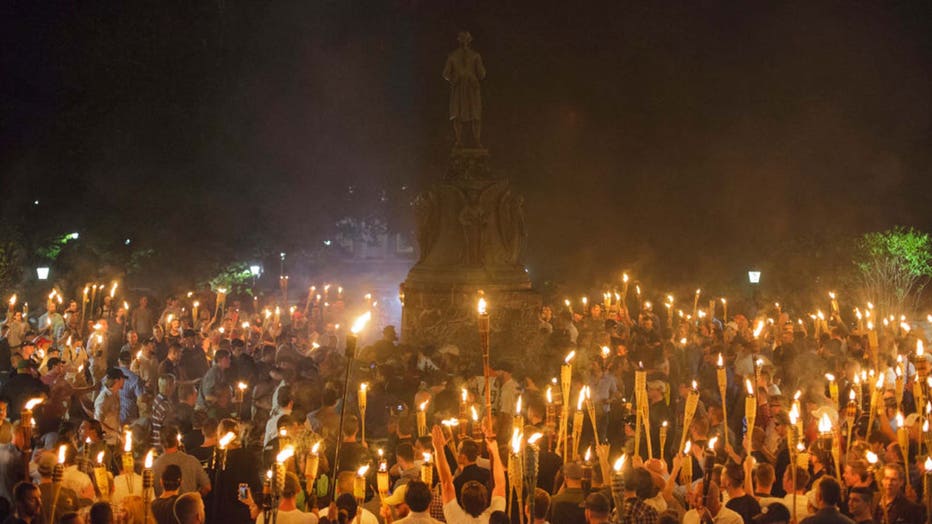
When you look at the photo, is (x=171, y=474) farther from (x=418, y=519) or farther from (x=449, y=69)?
(x=449, y=69)

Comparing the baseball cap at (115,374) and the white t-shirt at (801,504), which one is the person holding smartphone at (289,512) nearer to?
the white t-shirt at (801,504)

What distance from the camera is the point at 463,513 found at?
21.7 feet

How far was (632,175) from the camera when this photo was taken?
110 feet

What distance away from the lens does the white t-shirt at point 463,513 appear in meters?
6.56

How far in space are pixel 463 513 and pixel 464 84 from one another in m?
14.4

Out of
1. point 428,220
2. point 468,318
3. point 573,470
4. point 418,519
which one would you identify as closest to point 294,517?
point 418,519

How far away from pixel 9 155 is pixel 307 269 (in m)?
28.8

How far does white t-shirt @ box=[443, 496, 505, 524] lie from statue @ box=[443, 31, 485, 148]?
13.9 meters

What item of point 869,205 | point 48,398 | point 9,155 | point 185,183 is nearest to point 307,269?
point 185,183

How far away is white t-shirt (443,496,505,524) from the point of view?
6.56 meters

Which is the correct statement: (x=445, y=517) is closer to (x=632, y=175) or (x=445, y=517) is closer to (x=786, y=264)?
(x=786, y=264)

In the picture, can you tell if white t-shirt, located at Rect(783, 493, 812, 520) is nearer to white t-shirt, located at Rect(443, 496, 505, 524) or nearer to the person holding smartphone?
white t-shirt, located at Rect(443, 496, 505, 524)

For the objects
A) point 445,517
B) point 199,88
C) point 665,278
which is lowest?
point 445,517

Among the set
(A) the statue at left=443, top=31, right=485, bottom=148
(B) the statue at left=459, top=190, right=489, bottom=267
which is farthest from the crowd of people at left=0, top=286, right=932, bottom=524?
(A) the statue at left=443, top=31, right=485, bottom=148
